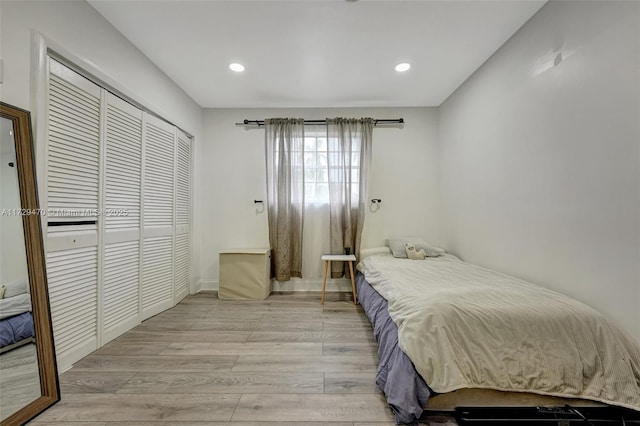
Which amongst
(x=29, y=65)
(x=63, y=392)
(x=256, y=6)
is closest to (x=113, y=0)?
(x=29, y=65)

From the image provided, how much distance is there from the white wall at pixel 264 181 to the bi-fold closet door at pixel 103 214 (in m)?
0.68

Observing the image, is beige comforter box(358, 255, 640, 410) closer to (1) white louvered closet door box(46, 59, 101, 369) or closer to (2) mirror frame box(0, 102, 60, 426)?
(2) mirror frame box(0, 102, 60, 426)

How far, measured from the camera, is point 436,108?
142 inches

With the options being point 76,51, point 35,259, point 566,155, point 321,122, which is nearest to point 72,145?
point 76,51

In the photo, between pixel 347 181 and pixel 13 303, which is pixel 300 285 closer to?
pixel 347 181

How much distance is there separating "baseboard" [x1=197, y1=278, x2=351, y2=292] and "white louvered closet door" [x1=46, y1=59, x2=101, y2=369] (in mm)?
1626

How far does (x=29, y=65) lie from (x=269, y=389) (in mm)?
2388

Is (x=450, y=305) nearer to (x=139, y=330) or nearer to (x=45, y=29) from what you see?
(x=139, y=330)

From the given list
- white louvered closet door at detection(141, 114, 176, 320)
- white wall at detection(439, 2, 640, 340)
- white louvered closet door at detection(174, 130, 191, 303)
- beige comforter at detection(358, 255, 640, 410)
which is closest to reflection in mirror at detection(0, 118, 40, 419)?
white louvered closet door at detection(141, 114, 176, 320)

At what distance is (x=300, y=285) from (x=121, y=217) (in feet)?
7.35

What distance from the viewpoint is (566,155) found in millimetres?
1709

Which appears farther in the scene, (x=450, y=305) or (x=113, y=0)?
(x=113, y=0)

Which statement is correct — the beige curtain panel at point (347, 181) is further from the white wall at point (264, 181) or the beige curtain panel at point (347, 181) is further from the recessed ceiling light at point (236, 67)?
the recessed ceiling light at point (236, 67)

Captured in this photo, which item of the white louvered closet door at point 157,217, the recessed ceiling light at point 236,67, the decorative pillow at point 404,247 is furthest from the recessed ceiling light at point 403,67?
the white louvered closet door at point 157,217
